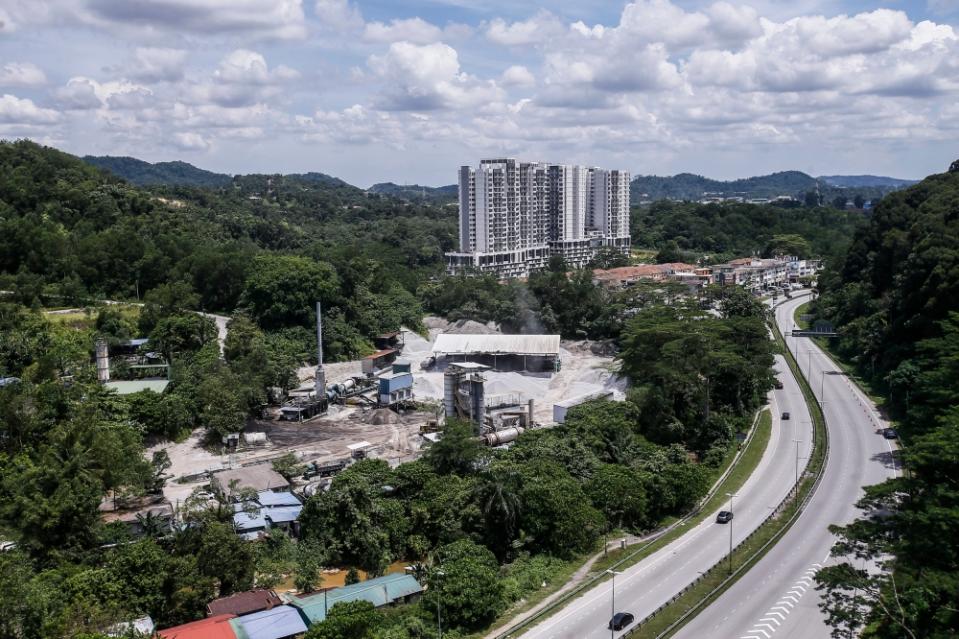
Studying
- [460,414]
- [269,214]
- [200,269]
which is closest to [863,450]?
[460,414]

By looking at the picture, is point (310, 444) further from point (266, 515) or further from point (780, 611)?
point (780, 611)

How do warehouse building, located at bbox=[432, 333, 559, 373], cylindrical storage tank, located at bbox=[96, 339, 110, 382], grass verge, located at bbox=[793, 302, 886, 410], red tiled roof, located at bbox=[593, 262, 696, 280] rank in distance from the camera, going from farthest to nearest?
red tiled roof, located at bbox=[593, 262, 696, 280] → warehouse building, located at bbox=[432, 333, 559, 373] → grass verge, located at bbox=[793, 302, 886, 410] → cylindrical storage tank, located at bbox=[96, 339, 110, 382]

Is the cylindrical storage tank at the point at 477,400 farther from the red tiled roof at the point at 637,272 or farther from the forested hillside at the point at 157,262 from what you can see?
the red tiled roof at the point at 637,272

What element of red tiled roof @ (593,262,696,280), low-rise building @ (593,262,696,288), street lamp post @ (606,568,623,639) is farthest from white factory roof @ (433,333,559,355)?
street lamp post @ (606,568,623,639)

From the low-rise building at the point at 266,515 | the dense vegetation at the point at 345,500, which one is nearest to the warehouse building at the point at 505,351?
the dense vegetation at the point at 345,500

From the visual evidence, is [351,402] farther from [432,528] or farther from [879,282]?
[879,282]

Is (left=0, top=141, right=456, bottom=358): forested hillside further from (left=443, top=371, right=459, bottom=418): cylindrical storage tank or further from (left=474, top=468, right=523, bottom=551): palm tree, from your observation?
(left=474, top=468, right=523, bottom=551): palm tree
